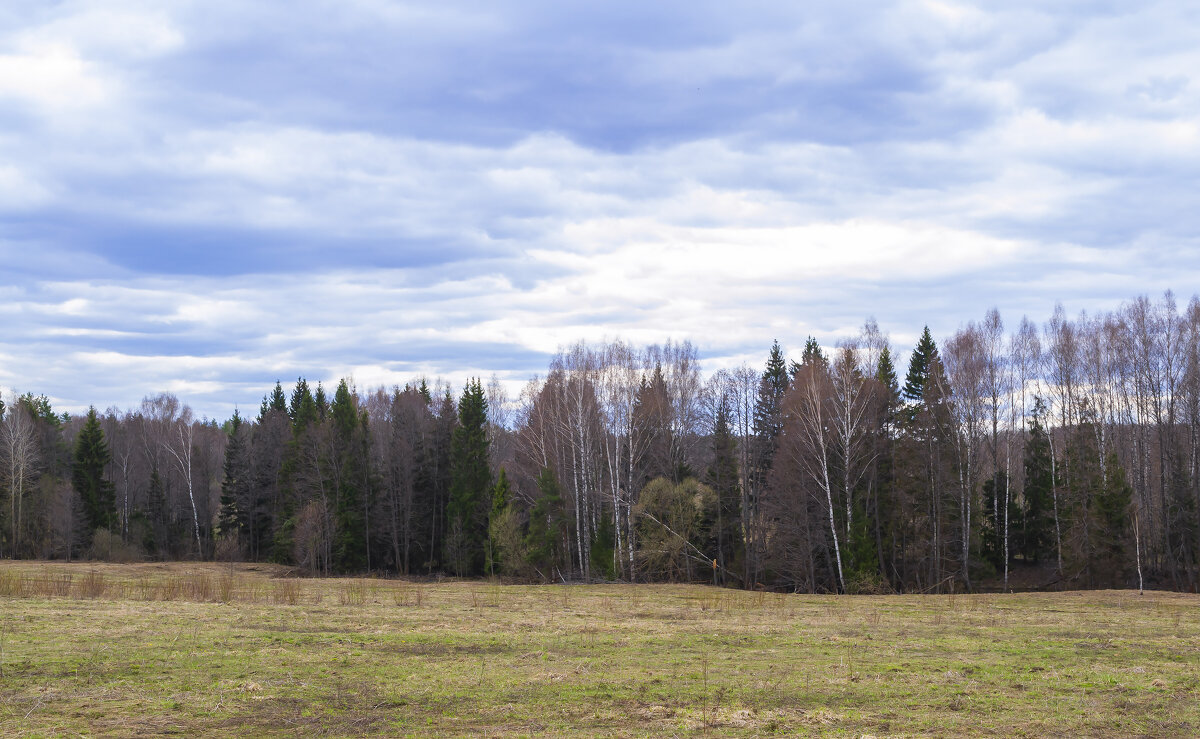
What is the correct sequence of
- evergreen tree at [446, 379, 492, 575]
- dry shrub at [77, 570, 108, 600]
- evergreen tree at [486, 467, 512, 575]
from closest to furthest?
dry shrub at [77, 570, 108, 600]
evergreen tree at [486, 467, 512, 575]
evergreen tree at [446, 379, 492, 575]

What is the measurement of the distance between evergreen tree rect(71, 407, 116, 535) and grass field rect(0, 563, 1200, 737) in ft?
199

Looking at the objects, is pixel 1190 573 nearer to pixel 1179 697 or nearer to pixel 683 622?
pixel 683 622

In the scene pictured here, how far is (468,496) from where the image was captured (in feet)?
222

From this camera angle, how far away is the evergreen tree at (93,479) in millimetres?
78250

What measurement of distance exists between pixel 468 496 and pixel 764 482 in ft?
77.7

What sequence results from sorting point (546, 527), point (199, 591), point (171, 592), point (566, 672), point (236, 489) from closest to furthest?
point (566, 672) < point (171, 592) < point (199, 591) < point (546, 527) < point (236, 489)

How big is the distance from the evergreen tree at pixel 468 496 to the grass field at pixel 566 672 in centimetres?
4216

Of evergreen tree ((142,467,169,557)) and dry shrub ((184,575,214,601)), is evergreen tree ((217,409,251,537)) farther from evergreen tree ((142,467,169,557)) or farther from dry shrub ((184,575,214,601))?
dry shrub ((184,575,214,601))

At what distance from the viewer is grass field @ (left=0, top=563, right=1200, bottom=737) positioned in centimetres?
1077

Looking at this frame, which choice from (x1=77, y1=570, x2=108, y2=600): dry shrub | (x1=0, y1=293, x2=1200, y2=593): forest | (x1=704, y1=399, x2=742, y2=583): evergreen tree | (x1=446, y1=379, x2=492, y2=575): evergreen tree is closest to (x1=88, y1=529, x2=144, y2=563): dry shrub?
(x1=0, y1=293, x2=1200, y2=593): forest

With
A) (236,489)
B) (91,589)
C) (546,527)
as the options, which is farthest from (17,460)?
(91,589)

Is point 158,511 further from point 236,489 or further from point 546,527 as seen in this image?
point 546,527

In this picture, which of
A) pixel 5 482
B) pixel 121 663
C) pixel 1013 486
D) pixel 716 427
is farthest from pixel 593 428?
pixel 5 482

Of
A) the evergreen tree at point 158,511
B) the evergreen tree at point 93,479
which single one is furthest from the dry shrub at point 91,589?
the evergreen tree at point 158,511
